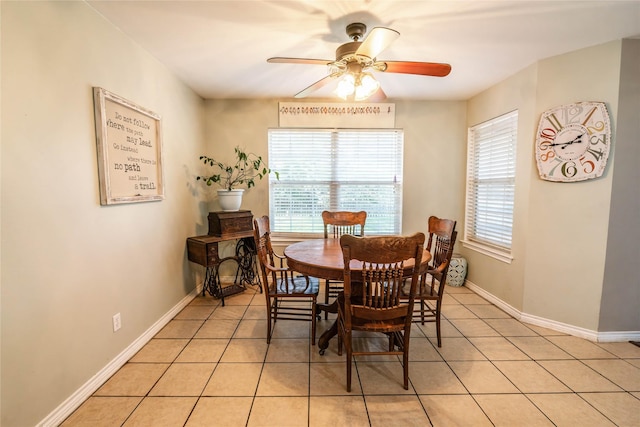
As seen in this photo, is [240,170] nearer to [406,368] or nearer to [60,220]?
[60,220]

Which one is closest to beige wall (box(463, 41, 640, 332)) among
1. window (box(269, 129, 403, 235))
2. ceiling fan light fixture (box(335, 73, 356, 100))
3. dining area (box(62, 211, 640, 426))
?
dining area (box(62, 211, 640, 426))

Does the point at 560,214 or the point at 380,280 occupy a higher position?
the point at 560,214

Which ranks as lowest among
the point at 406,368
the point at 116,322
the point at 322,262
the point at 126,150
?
the point at 406,368

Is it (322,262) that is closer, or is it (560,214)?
(322,262)

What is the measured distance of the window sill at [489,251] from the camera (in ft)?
9.26

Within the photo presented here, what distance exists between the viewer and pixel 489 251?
10.1 feet

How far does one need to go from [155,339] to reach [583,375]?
3.18 m

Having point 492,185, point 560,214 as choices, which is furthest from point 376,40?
point 492,185

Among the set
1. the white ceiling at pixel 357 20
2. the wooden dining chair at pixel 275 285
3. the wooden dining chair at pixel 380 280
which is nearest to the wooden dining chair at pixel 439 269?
the wooden dining chair at pixel 380 280

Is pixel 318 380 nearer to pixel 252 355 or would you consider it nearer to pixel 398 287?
pixel 252 355

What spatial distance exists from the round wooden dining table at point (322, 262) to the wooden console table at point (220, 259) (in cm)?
104

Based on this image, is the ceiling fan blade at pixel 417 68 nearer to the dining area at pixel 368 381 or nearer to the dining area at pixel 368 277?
the dining area at pixel 368 277

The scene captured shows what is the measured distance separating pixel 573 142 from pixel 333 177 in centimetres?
236

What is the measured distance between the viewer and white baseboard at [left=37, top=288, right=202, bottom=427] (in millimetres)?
1472
